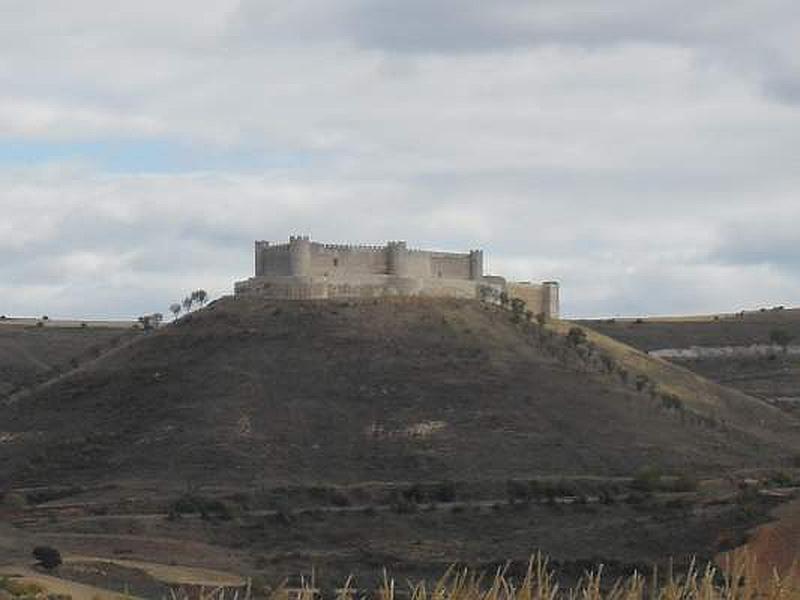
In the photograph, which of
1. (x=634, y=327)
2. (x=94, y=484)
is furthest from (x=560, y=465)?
(x=634, y=327)

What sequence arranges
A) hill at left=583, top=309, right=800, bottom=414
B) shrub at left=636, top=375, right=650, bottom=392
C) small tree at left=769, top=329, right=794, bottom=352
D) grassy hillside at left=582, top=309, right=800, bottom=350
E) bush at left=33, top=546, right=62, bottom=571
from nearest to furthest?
bush at left=33, top=546, right=62, bottom=571 < shrub at left=636, top=375, right=650, bottom=392 < hill at left=583, top=309, right=800, bottom=414 < small tree at left=769, top=329, right=794, bottom=352 < grassy hillside at left=582, top=309, right=800, bottom=350

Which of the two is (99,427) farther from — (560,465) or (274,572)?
(274,572)

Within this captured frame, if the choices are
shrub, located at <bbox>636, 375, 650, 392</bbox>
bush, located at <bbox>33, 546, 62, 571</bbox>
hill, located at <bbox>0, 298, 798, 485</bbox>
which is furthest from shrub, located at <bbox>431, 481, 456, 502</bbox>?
bush, located at <bbox>33, 546, 62, 571</bbox>

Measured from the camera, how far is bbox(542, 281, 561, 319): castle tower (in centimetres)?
11679

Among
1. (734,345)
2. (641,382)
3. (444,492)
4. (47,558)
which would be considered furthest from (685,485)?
(734,345)

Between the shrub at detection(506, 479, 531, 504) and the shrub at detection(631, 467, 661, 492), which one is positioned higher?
the shrub at detection(631, 467, 661, 492)

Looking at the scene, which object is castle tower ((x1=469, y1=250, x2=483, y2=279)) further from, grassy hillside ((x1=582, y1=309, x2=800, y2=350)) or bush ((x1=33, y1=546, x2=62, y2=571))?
bush ((x1=33, y1=546, x2=62, y2=571))

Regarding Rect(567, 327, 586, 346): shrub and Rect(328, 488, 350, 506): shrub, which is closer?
Rect(328, 488, 350, 506): shrub

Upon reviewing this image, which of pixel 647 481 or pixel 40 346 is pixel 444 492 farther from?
pixel 40 346

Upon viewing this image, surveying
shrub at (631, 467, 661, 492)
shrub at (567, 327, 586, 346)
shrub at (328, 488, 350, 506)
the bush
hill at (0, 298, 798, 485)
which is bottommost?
shrub at (328, 488, 350, 506)

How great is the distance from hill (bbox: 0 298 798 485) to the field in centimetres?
16

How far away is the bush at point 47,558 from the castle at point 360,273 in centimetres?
5397

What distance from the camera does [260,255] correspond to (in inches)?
4309

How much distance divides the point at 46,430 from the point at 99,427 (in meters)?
3.28
